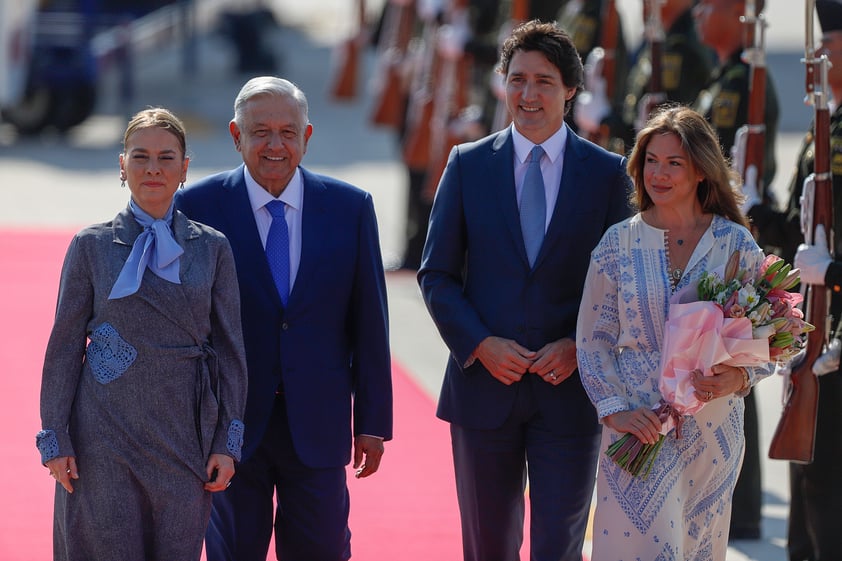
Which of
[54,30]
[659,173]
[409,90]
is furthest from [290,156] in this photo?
[54,30]

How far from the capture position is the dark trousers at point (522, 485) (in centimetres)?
388

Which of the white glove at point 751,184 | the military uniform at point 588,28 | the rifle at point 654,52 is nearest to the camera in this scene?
the white glove at point 751,184

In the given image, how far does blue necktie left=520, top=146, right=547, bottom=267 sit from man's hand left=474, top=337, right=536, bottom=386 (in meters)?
0.22

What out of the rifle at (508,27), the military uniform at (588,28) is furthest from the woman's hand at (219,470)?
the rifle at (508,27)

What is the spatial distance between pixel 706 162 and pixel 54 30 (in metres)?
13.8

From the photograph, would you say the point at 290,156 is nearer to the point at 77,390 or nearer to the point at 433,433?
the point at 77,390

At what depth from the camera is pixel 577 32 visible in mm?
7340

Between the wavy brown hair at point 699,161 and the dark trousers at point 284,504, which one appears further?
the dark trousers at point 284,504

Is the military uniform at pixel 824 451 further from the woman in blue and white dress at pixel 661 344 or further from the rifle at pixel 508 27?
the rifle at pixel 508 27

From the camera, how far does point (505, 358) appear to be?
12.7 ft

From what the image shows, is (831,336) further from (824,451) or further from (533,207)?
(533,207)

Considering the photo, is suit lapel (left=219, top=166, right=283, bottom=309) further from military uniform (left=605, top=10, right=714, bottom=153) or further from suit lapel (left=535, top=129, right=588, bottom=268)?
military uniform (left=605, top=10, right=714, bottom=153)

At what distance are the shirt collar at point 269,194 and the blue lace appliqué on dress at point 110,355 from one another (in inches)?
22.4

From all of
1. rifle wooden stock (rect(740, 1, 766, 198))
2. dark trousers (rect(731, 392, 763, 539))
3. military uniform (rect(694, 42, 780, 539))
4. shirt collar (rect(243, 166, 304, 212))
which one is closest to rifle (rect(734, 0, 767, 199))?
rifle wooden stock (rect(740, 1, 766, 198))
